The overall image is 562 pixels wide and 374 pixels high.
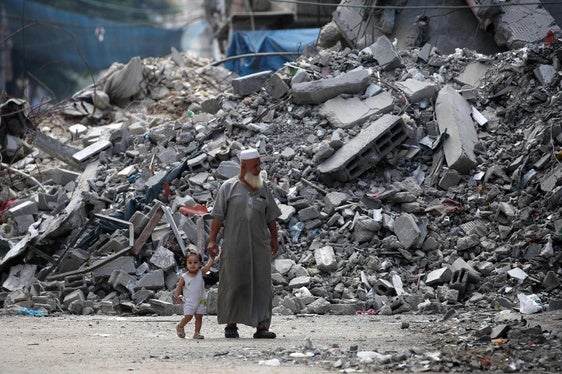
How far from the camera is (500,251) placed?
435 inches

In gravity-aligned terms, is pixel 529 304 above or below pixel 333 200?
below

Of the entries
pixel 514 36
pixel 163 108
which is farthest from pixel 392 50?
pixel 163 108

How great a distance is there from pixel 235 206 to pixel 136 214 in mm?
4360

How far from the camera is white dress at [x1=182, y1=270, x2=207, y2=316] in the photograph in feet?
26.1

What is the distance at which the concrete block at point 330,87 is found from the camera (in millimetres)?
13641

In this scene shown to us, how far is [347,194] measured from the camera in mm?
12320

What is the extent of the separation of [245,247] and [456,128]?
5520 mm

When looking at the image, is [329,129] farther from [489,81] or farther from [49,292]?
[49,292]

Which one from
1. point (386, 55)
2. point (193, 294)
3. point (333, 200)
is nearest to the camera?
point (193, 294)

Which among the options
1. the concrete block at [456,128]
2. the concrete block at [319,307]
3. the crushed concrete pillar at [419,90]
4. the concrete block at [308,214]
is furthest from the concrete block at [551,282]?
the crushed concrete pillar at [419,90]

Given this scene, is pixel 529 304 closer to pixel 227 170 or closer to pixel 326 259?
pixel 326 259

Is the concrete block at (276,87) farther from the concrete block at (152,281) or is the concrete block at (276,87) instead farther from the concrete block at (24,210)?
the concrete block at (152,281)

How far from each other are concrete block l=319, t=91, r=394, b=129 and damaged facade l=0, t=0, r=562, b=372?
0.03 metres

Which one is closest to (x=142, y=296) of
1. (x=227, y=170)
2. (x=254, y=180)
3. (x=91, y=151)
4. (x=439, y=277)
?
(x=227, y=170)
